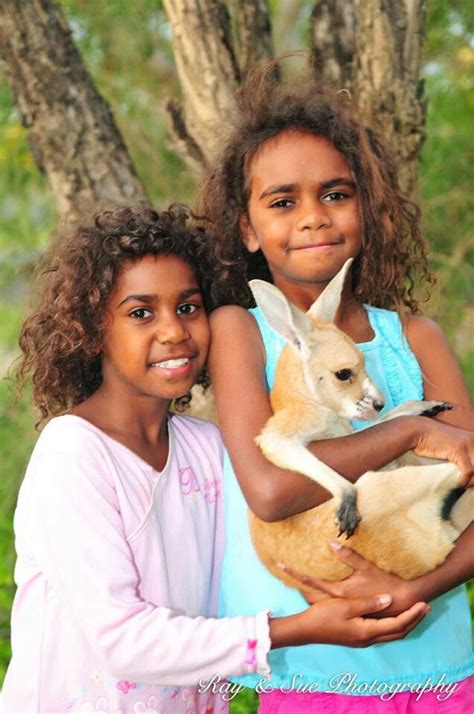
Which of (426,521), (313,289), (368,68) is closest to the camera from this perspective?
(426,521)

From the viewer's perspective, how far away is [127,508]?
2.78m

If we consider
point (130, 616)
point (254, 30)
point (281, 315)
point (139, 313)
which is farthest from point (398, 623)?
point (254, 30)

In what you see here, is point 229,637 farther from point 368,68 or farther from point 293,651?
point 368,68

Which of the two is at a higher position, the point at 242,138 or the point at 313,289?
the point at 242,138

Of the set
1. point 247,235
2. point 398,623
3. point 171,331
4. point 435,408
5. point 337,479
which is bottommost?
point 398,623

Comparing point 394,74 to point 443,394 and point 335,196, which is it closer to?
point 335,196

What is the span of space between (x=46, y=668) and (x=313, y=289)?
1305 millimetres

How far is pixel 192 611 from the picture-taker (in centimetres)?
290

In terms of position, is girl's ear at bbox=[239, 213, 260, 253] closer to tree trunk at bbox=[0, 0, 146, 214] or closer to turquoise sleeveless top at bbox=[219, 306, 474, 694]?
turquoise sleeveless top at bbox=[219, 306, 474, 694]

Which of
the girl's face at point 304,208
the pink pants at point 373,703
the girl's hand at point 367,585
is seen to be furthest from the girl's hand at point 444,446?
the pink pants at point 373,703

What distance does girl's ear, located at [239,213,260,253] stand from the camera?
3092 mm

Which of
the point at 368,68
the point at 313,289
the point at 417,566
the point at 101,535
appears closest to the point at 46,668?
the point at 101,535

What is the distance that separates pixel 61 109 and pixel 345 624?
278 centimetres

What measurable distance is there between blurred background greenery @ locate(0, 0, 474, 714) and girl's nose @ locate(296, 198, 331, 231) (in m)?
2.77
